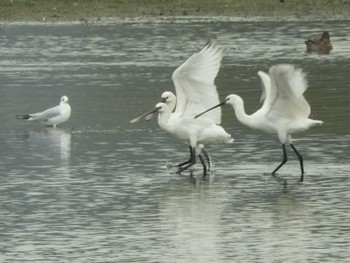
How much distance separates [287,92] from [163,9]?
99.8 ft

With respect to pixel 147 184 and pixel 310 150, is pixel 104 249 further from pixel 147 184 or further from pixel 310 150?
pixel 310 150

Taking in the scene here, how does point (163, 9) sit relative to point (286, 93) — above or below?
below

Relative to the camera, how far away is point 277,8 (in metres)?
45.6

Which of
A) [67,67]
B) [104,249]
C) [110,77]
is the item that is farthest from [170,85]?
[104,249]

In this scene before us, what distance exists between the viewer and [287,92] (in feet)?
53.1

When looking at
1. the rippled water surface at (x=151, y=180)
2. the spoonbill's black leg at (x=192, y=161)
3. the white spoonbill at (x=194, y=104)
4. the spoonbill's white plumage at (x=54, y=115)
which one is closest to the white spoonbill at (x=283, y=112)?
the white spoonbill at (x=194, y=104)

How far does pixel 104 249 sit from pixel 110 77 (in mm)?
16931

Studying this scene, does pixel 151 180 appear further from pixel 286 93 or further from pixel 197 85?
pixel 286 93

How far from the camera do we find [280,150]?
59.9 ft

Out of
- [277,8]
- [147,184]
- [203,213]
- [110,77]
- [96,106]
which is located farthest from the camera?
[277,8]

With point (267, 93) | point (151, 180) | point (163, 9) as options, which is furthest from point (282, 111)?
point (163, 9)

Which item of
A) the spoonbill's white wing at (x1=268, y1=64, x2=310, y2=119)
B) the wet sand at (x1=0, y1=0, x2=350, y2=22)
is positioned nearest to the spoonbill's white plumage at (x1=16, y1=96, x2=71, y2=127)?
the spoonbill's white wing at (x1=268, y1=64, x2=310, y2=119)

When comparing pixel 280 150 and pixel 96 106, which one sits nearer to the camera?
pixel 280 150

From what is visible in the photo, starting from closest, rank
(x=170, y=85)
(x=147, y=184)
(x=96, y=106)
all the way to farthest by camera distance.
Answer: (x=147, y=184), (x=96, y=106), (x=170, y=85)
